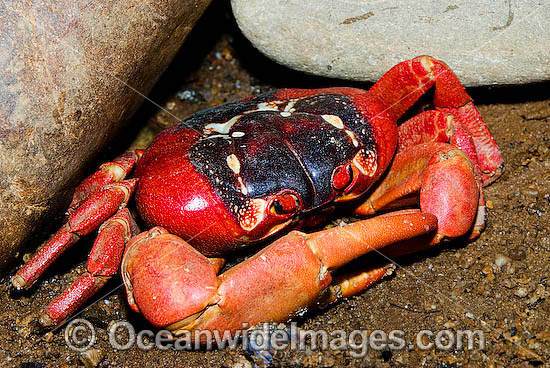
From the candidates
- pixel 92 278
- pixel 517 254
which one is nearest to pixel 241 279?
pixel 92 278

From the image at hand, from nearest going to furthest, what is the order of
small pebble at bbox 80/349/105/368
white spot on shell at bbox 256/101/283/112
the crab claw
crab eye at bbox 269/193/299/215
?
the crab claw, crab eye at bbox 269/193/299/215, small pebble at bbox 80/349/105/368, white spot on shell at bbox 256/101/283/112

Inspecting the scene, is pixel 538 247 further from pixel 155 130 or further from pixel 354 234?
pixel 155 130

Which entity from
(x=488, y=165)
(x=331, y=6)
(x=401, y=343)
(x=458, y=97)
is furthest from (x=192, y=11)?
(x=401, y=343)

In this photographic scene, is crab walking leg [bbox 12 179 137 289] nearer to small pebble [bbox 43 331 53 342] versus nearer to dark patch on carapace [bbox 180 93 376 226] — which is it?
small pebble [bbox 43 331 53 342]

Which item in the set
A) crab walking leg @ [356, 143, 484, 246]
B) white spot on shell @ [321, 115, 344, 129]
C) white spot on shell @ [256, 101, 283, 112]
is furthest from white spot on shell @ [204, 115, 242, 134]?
crab walking leg @ [356, 143, 484, 246]

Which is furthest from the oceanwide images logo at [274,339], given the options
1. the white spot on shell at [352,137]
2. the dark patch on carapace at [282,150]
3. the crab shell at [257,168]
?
the white spot on shell at [352,137]

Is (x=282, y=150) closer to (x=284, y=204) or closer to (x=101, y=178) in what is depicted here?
(x=284, y=204)
